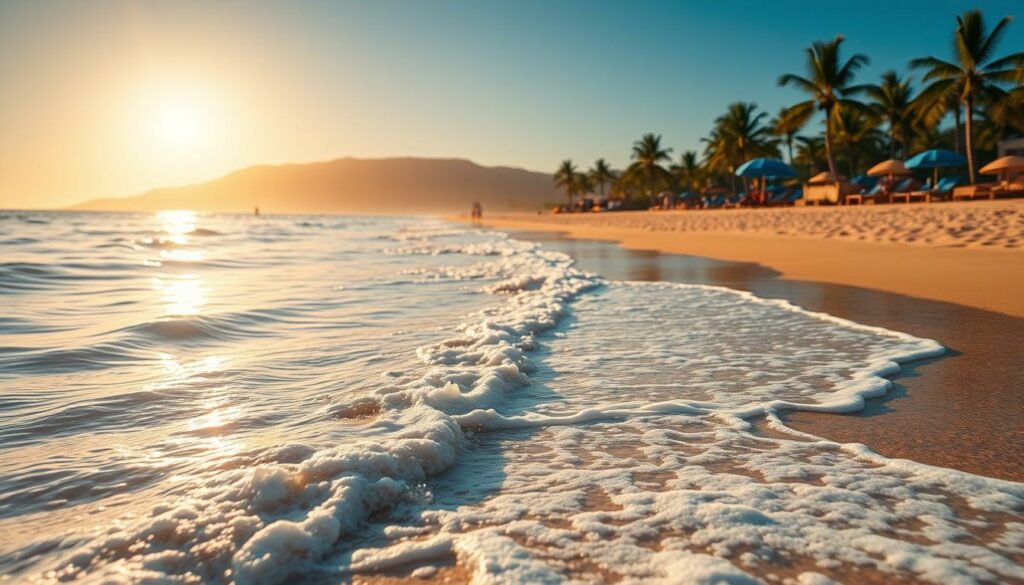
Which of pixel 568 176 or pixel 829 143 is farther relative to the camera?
pixel 568 176

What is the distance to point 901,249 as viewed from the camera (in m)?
11.3

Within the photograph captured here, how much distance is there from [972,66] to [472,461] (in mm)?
34203

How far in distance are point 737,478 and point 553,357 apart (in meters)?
2.18

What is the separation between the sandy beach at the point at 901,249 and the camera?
6727 millimetres

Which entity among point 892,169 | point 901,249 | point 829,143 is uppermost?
point 829,143

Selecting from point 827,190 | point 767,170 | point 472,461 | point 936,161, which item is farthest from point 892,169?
point 472,461

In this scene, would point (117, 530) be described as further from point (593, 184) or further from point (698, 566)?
point (593, 184)

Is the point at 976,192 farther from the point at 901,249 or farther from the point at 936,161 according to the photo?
the point at 901,249

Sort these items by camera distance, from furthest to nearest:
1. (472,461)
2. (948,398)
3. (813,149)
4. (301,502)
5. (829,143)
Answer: (813,149), (829,143), (948,398), (472,461), (301,502)

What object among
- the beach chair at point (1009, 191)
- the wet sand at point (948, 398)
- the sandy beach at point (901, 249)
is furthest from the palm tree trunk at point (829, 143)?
the wet sand at point (948, 398)

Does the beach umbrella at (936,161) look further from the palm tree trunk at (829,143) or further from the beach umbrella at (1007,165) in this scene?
the palm tree trunk at (829,143)

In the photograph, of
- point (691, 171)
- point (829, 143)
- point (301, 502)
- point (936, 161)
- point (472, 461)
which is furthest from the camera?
point (691, 171)

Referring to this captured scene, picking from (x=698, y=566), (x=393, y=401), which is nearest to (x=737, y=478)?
(x=698, y=566)

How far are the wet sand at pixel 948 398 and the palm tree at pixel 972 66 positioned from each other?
26.4 metres
